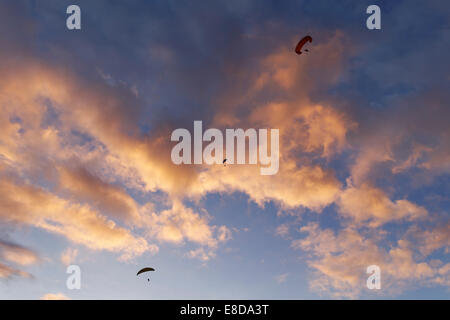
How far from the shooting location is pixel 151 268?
141 feet
